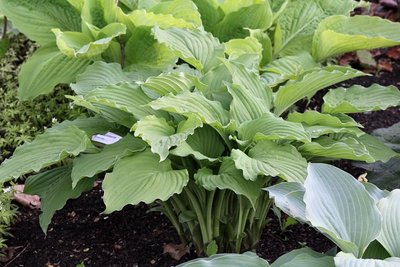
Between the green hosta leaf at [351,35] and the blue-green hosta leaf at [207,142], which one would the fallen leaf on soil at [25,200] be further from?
the green hosta leaf at [351,35]

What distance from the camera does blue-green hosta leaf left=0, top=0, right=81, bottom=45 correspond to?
10.4 feet

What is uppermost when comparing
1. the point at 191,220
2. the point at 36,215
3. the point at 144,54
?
the point at 144,54

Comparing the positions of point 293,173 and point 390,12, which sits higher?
point 293,173

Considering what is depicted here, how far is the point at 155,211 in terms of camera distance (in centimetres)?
280

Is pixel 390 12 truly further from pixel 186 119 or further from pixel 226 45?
pixel 186 119

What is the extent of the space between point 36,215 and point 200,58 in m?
1.01

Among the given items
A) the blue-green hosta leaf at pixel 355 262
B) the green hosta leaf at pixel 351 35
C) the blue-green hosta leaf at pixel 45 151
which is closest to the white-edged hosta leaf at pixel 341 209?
the blue-green hosta leaf at pixel 355 262

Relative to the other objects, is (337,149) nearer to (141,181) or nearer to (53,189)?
(141,181)

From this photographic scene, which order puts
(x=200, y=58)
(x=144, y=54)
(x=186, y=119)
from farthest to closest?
(x=144, y=54)
(x=200, y=58)
(x=186, y=119)

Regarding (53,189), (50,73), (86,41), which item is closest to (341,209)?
(53,189)

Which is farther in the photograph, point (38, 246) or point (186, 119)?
point (38, 246)

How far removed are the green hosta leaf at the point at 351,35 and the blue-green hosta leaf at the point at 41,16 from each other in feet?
3.82

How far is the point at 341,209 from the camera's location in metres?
1.71

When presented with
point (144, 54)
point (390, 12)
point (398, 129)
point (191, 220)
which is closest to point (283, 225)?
point (191, 220)
